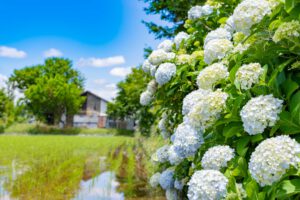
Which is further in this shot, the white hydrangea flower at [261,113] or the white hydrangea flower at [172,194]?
the white hydrangea flower at [172,194]

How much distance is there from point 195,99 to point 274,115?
676mm

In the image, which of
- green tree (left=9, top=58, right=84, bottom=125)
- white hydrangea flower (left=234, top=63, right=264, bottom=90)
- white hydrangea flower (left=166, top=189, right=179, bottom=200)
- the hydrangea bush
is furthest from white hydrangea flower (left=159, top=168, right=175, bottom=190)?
green tree (left=9, top=58, right=84, bottom=125)

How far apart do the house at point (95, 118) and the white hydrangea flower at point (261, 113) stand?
34612 millimetres

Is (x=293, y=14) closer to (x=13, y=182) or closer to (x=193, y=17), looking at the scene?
(x=193, y=17)

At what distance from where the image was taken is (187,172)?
2.95 m

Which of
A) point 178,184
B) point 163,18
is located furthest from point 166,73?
point 163,18

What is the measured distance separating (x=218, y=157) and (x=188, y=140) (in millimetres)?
385

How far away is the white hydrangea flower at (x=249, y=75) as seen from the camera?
1439 mm

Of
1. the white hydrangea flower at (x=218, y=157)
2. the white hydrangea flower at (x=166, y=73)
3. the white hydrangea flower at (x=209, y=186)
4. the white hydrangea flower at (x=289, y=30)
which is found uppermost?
the white hydrangea flower at (x=166, y=73)

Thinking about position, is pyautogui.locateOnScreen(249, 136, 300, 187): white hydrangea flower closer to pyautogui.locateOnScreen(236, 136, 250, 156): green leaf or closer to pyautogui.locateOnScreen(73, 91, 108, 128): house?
pyautogui.locateOnScreen(236, 136, 250, 156): green leaf

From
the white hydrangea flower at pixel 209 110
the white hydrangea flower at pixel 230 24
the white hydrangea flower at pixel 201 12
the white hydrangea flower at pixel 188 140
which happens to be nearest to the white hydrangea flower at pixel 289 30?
the white hydrangea flower at pixel 209 110

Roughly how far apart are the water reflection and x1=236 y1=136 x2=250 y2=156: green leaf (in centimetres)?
416

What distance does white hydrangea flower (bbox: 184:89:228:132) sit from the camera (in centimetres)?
159

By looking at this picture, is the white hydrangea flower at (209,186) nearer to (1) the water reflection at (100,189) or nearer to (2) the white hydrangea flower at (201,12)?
(2) the white hydrangea flower at (201,12)
